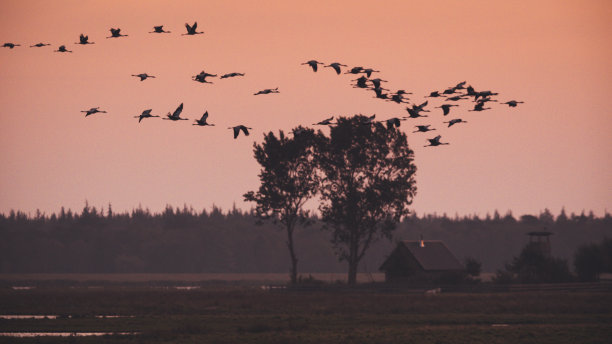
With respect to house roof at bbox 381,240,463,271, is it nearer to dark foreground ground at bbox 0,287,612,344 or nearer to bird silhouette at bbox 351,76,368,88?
dark foreground ground at bbox 0,287,612,344

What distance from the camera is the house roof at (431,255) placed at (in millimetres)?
107500

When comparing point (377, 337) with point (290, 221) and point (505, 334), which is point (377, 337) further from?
point (290, 221)

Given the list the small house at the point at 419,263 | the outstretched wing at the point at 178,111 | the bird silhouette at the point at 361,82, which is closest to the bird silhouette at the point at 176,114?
the outstretched wing at the point at 178,111

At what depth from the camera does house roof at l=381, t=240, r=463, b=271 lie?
353 ft

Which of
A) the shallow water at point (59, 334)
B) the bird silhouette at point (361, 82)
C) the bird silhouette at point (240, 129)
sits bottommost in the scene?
the shallow water at point (59, 334)

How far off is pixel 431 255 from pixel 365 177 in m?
11.6

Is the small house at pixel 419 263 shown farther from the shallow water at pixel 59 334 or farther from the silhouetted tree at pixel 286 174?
the shallow water at pixel 59 334

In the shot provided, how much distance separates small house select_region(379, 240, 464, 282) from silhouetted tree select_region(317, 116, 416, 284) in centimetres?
304

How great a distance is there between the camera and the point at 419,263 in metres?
107

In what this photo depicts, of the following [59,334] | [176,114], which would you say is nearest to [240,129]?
[176,114]

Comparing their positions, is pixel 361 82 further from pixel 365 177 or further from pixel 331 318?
pixel 365 177

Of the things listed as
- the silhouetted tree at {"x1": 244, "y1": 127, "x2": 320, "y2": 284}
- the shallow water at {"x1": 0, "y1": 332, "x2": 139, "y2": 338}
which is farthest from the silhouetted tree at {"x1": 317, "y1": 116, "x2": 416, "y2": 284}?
the shallow water at {"x1": 0, "y1": 332, "x2": 139, "y2": 338}

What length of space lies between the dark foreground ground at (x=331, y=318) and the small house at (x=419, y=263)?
44.1 feet

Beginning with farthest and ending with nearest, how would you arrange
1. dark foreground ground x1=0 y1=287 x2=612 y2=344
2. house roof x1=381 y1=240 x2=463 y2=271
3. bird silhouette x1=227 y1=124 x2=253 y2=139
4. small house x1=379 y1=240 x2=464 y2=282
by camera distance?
house roof x1=381 y1=240 x2=463 y2=271 → small house x1=379 y1=240 x2=464 y2=282 → dark foreground ground x1=0 y1=287 x2=612 y2=344 → bird silhouette x1=227 y1=124 x2=253 y2=139
